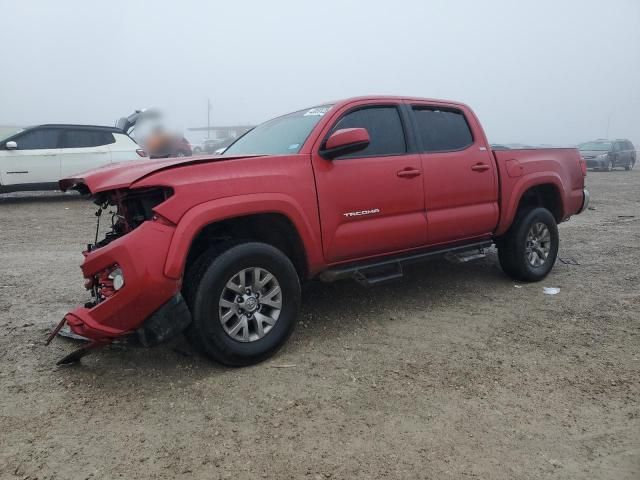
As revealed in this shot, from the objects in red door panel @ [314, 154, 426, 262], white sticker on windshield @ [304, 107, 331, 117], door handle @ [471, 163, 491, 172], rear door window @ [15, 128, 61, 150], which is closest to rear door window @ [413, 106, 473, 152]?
door handle @ [471, 163, 491, 172]

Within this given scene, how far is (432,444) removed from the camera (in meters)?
2.46

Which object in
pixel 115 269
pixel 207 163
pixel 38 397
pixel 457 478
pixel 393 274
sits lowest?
pixel 457 478

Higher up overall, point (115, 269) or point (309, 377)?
point (115, 269)

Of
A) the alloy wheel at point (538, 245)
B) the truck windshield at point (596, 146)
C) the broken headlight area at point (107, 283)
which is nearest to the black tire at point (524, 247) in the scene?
the alloy wheel at point (538, 245)

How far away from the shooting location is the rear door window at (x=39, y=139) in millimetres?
10141

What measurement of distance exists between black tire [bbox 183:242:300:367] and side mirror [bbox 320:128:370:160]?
840 mm

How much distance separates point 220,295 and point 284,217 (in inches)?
28.3

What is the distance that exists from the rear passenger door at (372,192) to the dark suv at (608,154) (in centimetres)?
2098

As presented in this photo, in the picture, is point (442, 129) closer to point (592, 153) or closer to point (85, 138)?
point (85, 138)

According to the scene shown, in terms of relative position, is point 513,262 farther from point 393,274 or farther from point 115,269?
point 115,269

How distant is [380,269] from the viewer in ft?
13.1

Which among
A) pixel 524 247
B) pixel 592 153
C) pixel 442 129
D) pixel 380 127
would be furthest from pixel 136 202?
pixel 592 153

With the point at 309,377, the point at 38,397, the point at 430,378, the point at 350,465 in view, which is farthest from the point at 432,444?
the point at 38,397

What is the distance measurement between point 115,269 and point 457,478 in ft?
7.15
